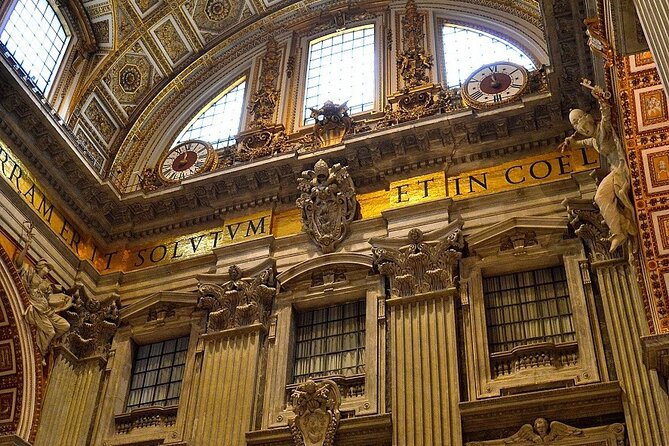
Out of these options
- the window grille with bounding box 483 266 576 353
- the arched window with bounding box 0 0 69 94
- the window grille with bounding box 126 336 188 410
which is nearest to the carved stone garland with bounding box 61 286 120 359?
the window grille with bounding box 126 336 188 410

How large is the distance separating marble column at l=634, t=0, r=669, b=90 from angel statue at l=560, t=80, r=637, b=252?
3.89 m

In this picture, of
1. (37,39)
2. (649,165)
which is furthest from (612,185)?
(37,39)

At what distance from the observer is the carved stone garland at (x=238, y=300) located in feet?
48.0

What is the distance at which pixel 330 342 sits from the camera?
14344mm

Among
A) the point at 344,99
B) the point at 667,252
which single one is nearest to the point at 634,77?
the point at 667,252

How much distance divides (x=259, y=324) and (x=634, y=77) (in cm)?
717

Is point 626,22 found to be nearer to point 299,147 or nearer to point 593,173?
point 593,173

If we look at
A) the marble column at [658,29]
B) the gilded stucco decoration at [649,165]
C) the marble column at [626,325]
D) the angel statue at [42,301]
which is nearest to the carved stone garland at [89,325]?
the angel statue at [42,301]

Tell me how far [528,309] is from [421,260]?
1.89 metres

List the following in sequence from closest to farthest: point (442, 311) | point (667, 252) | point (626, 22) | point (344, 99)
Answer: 1. point (626, 22)
2. point (667, 252)
3. point (442, 311)
4. point (344, 99)

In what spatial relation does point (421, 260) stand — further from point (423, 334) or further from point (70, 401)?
point (70, 401)

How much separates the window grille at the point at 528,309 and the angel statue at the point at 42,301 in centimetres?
769

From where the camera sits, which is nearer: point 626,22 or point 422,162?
point 626,22

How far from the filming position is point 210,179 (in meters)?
16.6
